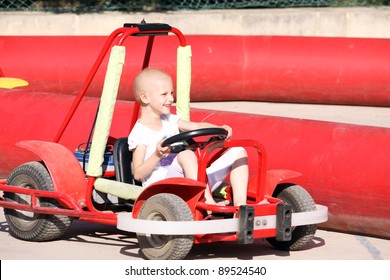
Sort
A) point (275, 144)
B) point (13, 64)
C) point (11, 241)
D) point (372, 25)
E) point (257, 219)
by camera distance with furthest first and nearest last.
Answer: point (372, 25)
point (13, 64)
point (275, 144)
point (11, 241)
point (257, 219)

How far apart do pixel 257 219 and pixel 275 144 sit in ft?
4.40

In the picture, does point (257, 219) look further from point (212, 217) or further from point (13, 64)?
point (13, 64)

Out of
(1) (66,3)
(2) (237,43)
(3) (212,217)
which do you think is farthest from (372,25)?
(3) (212,217)

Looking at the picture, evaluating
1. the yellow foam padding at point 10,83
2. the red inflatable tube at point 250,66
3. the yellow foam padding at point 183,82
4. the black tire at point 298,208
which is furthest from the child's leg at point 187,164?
the red inflatable tube at point 250,66

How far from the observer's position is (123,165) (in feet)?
19.9

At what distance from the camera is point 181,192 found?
→ 5.66 meters

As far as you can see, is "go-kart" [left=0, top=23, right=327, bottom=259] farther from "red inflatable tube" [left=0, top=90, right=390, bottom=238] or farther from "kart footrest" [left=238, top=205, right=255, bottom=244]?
"red inflatable tube" [left=0, top=90, right=390, bottom=238]

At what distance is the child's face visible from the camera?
598 centimetres

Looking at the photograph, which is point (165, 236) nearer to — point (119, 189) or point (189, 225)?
point (189, 225)

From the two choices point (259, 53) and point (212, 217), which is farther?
point (259, 53)

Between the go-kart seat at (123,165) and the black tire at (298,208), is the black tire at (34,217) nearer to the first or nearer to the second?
the go-kart seat at (123,165)

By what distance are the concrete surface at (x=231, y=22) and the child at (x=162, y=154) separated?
7820 millimetres

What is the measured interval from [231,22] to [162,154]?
8.37 metres

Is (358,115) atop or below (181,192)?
below
